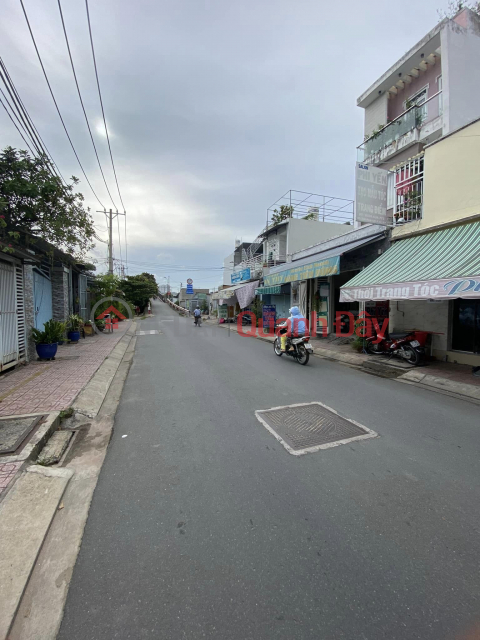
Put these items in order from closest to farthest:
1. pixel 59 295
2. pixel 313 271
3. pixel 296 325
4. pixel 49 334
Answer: pixel 49 334
pixel 296 325
pixel 313 271
pixel 59 295

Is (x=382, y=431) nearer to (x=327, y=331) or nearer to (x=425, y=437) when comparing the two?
(x=425, y=437)

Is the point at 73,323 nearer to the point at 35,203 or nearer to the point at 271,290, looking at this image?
the point at 35,203

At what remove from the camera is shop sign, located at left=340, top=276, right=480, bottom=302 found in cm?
555

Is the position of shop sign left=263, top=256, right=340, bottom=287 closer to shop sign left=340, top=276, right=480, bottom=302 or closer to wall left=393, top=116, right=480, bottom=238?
shop sign left=340, top=276, right=480, bottom=302

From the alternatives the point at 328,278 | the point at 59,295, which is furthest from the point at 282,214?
the point at 59,295

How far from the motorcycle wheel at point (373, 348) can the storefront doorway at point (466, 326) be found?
1.90 m

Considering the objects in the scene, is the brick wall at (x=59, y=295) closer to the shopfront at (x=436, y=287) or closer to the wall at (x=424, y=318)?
the shopfront at (x=436, y=287)

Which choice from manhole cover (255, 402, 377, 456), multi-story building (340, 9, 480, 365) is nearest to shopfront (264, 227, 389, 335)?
multi-story building (340, 9, 480, 365)

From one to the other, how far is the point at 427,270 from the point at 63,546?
7733mm

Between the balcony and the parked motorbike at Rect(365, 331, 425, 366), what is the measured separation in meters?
7.85

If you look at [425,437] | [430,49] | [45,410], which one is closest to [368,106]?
[430,49]

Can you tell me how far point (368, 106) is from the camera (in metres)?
14.6

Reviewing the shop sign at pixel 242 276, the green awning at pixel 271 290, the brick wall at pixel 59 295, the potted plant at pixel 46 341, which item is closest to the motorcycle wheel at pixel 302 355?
the potted plant at pixel 46 341

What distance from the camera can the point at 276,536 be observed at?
7.75 ft
